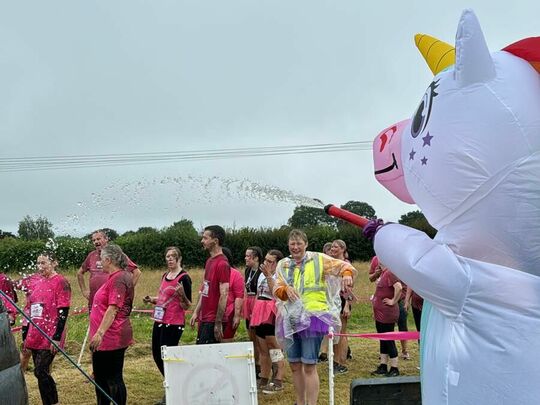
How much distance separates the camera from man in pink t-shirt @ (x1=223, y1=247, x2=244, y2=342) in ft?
21.4

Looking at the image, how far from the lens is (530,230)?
7.69 feet

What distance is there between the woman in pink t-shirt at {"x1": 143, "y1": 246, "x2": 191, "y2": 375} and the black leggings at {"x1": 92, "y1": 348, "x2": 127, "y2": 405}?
81 centimetres

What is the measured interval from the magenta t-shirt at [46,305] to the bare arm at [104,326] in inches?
28.4

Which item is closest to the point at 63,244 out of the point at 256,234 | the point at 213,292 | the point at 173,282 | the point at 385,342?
the point at 173,282

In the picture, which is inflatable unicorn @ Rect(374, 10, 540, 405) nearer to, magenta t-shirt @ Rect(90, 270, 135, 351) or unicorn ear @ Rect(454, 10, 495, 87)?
unicorn ear @ Rect(454, 10, 495, 87)

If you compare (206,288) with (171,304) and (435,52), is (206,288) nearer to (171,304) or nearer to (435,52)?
(171,304)

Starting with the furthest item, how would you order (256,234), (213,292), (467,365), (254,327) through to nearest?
1. (256,234)
2. (254,327)
3. (213,292)
4. (467,365)

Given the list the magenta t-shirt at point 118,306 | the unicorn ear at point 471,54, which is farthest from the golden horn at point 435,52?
the magenta t-shirt at point 118,306

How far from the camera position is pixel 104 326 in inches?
202

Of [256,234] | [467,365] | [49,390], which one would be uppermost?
[256,234]

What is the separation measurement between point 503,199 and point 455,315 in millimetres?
505

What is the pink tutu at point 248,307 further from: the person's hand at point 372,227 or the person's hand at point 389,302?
the person's hand at point 372,227

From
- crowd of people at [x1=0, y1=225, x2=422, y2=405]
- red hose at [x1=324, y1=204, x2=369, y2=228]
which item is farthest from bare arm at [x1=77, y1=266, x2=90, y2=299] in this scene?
red hose at [x1=324, y1=204, x2=369, y2=228]

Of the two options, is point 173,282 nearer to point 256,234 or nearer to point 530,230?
point 530,230
